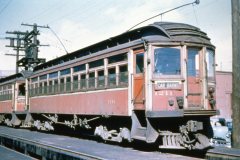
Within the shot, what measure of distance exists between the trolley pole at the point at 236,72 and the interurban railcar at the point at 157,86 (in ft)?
2.43

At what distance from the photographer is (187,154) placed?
10.3m

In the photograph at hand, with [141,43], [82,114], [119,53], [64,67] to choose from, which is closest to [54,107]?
[64,67]

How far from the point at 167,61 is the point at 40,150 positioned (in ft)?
15.0

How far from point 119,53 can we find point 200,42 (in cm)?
268

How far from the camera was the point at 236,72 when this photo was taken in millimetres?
11227

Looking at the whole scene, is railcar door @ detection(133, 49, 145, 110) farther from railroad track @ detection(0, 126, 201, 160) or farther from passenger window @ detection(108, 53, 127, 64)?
railroad track @ detection(0, 126, 201, 160)

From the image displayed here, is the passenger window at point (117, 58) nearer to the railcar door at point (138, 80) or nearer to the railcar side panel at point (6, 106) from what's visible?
the railcar door at point (138, 80)

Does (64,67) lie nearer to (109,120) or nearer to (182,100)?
(109,120)

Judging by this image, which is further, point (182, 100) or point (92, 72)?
point (92, 72)

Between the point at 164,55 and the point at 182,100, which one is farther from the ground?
the point at 164,55

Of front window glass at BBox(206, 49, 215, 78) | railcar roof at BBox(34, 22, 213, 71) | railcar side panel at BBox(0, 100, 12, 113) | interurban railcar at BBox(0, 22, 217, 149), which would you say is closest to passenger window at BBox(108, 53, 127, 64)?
interurban railcar at BBox(0, 22, 217, 149)

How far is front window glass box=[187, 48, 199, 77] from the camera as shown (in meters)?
10.7

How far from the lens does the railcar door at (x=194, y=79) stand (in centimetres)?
1047

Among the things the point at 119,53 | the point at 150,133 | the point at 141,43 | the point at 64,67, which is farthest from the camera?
the point at 64,67
